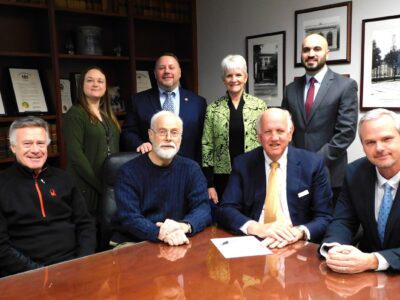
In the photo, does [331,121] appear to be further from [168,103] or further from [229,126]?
[168,103]

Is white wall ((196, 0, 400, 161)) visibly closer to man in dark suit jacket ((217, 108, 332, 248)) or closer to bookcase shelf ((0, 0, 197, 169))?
bookcase shelf ((0, 0, 197, 169))

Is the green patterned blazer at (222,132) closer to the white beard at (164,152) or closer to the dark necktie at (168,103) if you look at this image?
the dark necktie at (168,103)

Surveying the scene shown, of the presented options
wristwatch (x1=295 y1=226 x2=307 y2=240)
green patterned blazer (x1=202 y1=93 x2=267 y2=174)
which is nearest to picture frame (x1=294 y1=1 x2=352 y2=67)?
green patterned blazer (x1=202 y1=93 x2=267 y2=174)

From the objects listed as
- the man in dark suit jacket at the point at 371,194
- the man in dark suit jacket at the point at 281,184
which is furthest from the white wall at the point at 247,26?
the man in dark suit jacket at the point at 371,194

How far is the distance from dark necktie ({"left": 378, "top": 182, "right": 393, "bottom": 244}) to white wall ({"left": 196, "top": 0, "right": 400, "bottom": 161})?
6.13 feet

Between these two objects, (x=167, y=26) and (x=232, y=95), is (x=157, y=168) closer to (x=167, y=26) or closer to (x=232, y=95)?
(x=232, y=95)

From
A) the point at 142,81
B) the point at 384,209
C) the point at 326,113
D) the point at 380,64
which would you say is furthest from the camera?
the point at 142,81

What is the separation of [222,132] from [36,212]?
135cm

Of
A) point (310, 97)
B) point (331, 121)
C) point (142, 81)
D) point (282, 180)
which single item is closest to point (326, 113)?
point (331, 121)

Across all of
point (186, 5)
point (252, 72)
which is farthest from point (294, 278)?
point (186, 5)

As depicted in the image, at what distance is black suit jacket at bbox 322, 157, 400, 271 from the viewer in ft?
5.55

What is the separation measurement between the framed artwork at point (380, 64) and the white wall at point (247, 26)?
65mm

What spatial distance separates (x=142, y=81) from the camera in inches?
183

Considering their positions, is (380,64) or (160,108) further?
(380,64)
